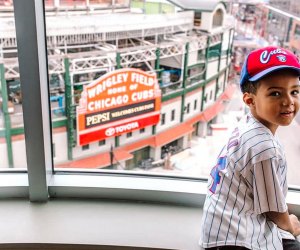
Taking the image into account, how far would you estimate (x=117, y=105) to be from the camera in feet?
4.77

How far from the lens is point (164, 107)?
61.2 inches

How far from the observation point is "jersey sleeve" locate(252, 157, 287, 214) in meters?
0.77

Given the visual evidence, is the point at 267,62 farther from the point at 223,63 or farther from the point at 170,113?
the point at 170,113

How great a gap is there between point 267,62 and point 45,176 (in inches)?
29.6

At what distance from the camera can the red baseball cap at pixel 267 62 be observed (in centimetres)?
75

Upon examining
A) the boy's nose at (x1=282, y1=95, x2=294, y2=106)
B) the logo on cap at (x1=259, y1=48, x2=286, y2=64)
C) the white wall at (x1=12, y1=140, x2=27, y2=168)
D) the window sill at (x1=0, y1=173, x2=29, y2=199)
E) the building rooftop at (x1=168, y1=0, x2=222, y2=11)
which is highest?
the building rooftop at (x1=168, y1=0, x2=222, y2=11)

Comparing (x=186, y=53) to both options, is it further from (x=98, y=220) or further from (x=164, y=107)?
(x=98, y=220)

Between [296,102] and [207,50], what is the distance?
676 millimetres

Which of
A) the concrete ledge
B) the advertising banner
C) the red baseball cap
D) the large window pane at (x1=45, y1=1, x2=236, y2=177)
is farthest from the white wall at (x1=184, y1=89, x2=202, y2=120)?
the red baseball cap

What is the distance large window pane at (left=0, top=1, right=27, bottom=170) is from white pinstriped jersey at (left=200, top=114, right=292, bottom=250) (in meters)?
0.61

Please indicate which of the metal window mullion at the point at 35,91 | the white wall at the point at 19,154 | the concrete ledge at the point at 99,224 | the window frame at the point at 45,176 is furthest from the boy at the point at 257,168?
the white wall at the point at 19,154

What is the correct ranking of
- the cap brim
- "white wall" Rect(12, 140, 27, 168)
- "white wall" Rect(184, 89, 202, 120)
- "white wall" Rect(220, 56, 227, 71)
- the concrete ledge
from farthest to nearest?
1. "white wall" Rect(184, 89, 202, 120)
2. "white wall" Rect(220, 56, 227, 71)
3. "white wall" Rect(12, 140, 27, 168)
4. the concrete ledge
5. the cap brim

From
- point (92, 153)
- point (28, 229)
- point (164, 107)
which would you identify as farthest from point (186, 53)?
point (28, 229)

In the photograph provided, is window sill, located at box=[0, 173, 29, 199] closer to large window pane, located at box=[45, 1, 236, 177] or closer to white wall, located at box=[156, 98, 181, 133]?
large window pane, located at box=[45, 1, 236, 177]
